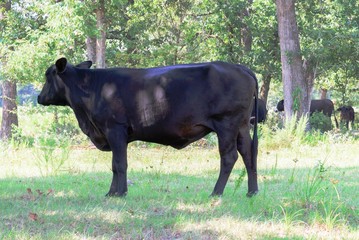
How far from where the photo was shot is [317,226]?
581 centimetres

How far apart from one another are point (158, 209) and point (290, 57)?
14.3 m

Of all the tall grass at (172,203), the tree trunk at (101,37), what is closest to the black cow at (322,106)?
the tree trunk at (101,37)

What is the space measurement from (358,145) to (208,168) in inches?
256

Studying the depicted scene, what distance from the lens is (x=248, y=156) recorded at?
7852 millimetres

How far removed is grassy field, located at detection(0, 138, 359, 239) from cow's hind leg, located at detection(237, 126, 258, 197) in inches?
6.1

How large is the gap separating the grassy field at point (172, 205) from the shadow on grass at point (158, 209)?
10 millimetres

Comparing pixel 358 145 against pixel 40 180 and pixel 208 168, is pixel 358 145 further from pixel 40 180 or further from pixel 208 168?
pixel 40 180

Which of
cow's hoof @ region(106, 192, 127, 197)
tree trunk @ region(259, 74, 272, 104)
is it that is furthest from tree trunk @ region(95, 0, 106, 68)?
tree trunk @ region(259, 74, 272, 104)

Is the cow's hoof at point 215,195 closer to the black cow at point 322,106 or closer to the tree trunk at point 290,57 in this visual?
the tree trunk at point 290,57

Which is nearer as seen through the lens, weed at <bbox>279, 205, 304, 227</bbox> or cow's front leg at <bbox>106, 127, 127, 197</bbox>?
weed at <bbox>279, 205, 304, 227</bbox>

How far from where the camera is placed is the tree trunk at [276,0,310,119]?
64.8 feet

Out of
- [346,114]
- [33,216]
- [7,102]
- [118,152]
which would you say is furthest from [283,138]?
[346,114]

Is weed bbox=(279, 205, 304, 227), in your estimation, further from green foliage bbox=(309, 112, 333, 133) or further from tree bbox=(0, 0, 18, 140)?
green foliage bbox=(309, 112, 333, 133)

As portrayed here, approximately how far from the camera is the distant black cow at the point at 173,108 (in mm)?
7434
